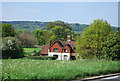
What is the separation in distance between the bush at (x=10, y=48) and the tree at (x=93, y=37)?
1343 cm

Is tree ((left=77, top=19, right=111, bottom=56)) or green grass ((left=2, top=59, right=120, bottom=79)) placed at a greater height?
tree ((left=77, top=19, right=111, bottom=56))

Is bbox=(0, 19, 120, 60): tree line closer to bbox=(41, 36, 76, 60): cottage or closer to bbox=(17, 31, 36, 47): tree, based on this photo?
bbox=(41, 36, 76, 60): cottage

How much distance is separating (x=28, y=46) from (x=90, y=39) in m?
49.3

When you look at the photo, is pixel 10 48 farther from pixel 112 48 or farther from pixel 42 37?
pixel 42 37

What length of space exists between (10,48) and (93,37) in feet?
53.4

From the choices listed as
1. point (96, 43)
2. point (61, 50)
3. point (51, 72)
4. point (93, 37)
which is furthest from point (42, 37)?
point (51, 72)

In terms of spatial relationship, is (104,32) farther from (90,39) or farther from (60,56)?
(60,56)

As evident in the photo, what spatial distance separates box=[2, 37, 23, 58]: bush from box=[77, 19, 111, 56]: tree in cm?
1343

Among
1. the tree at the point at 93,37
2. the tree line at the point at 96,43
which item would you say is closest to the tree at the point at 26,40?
the tree line at the point at 96,43

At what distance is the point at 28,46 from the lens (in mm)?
83312

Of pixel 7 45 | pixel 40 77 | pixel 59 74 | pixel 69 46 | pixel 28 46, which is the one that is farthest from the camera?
pixel 28 46

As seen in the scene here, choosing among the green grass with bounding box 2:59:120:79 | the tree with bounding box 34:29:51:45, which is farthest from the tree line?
the tree with bounding box 34:29:51:45

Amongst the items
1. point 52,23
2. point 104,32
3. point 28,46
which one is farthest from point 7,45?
point 52,23

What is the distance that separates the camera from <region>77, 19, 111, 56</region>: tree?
3606 centimetres
